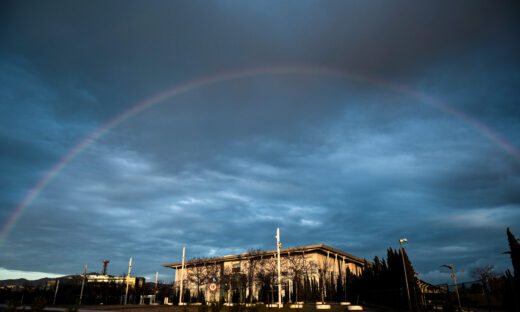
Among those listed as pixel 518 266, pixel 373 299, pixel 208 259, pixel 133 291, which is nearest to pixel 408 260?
pixel 373 299

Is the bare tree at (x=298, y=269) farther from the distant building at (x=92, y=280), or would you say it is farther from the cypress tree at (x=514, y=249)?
the distant building at (x=92, y=280)

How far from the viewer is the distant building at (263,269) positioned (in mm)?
55125

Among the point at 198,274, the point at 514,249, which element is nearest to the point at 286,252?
the point at 198,274

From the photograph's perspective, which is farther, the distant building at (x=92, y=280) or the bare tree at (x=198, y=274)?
the distant building at (x=92, y=280)

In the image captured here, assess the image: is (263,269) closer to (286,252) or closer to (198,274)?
(286,252)

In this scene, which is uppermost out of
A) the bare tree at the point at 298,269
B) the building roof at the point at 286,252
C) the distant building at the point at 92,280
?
the building roof at the point at 286,252

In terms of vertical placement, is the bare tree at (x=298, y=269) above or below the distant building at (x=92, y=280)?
above

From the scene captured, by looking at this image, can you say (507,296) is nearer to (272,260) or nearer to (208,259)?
(272,260)

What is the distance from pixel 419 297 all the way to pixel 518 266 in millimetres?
12276

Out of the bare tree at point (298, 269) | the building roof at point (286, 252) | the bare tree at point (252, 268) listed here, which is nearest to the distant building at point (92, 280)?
the building roof at point (286, 252)

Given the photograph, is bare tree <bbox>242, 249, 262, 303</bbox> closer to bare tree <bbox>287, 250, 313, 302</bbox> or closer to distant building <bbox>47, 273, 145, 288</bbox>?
bare tree <bbox>287, 250, 313, 302</bbox>

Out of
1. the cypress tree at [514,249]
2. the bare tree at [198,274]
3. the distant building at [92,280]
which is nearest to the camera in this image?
the cypress tree at [514,249]

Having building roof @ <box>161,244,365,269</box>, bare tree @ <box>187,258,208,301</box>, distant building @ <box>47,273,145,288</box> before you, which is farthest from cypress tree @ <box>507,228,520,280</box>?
distant building @ <box>47,273,145,288</box>

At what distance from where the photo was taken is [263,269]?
56312 millimetres
